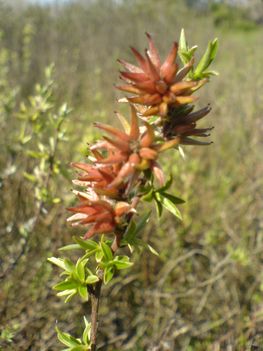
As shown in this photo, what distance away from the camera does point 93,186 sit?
1.04m

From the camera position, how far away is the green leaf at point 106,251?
1081 millimetres

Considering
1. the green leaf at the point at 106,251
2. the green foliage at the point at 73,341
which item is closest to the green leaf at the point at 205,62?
the green leaf at the point at 106,251

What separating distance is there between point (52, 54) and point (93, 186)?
9.56 meters

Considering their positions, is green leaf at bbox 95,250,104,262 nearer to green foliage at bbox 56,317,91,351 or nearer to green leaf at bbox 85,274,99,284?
green leaf at bbox 85,274,99,284

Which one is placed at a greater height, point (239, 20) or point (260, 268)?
point (239, 20)

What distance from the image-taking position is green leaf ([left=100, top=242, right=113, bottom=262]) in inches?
42.6

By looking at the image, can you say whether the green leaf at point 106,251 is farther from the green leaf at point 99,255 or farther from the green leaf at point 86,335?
the green leaf at point 86,335

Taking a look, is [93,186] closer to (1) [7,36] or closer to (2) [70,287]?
(2) [70,287]

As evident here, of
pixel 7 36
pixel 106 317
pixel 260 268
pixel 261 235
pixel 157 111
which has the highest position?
pixel 157 111

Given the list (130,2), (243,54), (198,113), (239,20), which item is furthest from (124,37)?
(198,113)

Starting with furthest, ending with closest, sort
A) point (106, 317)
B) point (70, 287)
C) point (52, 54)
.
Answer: point (52, 54) → point (106, 317) → point (70, 287)

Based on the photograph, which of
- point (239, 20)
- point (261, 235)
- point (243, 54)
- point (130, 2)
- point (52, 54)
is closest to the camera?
point (261, 235)

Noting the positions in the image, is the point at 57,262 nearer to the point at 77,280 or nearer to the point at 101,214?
the point at 77,280

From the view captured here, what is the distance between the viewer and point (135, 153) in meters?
0.97
